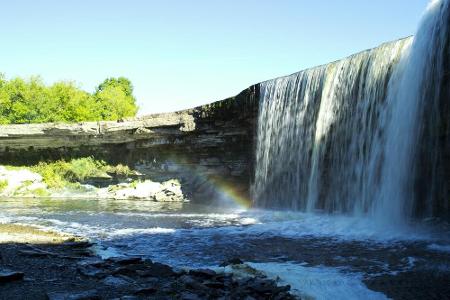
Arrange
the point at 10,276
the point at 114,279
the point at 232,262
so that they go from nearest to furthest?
the point at 10,276 → the point at 114,279 → the point at 232,262

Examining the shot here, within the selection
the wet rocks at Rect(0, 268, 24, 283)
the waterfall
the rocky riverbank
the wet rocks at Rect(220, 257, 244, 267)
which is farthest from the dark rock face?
the wet rocks at Rect(0, 268, 24, 283)

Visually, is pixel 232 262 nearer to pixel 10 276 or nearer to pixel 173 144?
pixel 10 276

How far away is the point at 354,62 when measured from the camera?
16.9 metres

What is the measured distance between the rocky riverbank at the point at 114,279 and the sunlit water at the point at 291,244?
2.13 ft

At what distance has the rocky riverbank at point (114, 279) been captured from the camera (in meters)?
5.70

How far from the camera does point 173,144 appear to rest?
27.2 metres

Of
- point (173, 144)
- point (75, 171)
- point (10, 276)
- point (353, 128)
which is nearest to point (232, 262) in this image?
point (10, 276)

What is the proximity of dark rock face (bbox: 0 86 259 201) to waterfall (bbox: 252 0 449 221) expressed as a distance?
190 cm

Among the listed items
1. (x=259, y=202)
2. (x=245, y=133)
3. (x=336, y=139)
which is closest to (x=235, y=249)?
(x=336, y=139)

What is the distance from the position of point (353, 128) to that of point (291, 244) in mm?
7559

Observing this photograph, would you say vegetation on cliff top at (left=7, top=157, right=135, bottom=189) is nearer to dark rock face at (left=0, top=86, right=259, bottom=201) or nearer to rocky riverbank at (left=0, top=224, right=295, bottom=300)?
dark rock face at (left=0, top=86, right=259, bottom=201)

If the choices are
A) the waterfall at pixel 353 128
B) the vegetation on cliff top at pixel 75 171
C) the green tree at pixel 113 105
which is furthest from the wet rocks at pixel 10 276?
the green tree at pixel 113 105

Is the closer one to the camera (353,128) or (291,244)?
(291,244)

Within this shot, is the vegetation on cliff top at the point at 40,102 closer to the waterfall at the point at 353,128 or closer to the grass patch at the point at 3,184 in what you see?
the grass patch at the point at 3,184
